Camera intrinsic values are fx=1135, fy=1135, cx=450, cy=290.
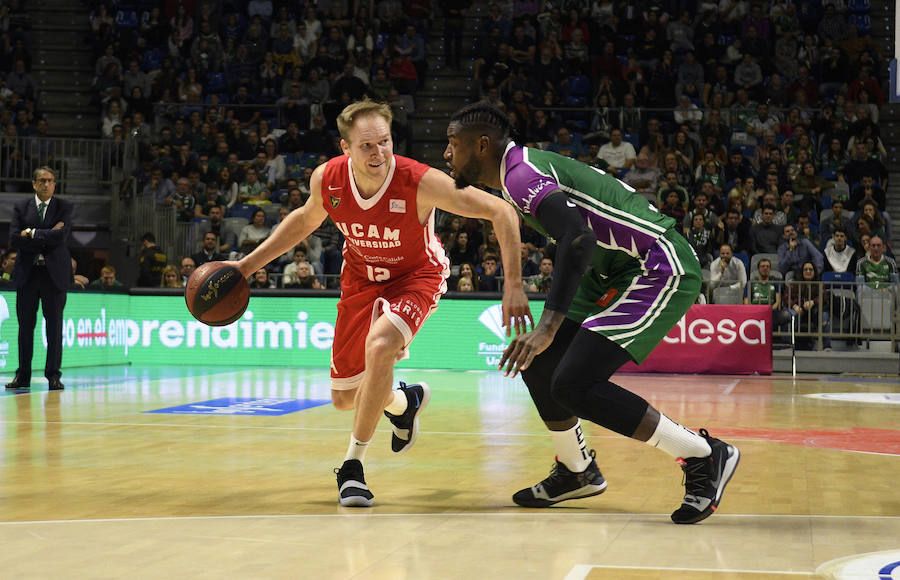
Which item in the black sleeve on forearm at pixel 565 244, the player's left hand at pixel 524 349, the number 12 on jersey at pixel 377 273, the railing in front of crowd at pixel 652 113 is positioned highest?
the railing in front of crowd at pixel 652 113

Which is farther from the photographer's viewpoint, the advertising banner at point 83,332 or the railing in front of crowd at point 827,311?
the railing in front of crowd at point 827,311

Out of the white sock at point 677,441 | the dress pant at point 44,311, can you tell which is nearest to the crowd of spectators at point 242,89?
the dress pant at point 44,311

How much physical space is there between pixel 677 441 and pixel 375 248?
1.77 meters

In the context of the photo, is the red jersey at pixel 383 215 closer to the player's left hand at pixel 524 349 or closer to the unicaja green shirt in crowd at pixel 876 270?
the player's left hand at pixel 524 349

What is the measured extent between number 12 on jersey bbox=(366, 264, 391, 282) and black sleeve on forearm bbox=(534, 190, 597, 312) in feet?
4.59

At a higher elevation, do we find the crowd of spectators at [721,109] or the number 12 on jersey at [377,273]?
the crowd of spectators at [721,109]

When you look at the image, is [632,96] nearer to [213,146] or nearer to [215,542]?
[213,146]

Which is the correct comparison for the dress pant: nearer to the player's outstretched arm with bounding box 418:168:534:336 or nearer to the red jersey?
the red jersey

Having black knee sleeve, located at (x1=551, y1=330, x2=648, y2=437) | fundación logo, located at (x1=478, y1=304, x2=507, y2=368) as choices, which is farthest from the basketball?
fundación logo, located at (x1=478, y1=304, x2=507, y2=368)

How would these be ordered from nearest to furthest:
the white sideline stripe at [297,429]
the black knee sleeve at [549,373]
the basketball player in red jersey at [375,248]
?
1. the black knee sleeve at [549,373]
2. the basketball player in red jersey at [375,248]
3. the white sideline stripe at [297,429]

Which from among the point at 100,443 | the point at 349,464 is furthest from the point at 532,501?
the point at 100,443

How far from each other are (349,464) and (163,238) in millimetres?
13889

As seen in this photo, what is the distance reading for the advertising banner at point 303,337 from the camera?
14.9m

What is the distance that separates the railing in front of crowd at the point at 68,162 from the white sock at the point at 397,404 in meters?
14.7
